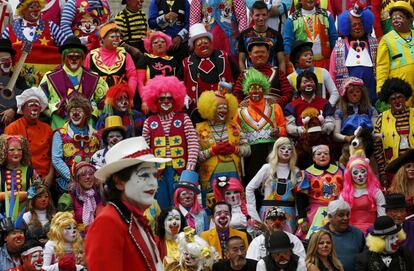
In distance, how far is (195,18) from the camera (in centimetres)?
1834

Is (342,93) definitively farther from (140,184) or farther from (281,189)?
(140,184)

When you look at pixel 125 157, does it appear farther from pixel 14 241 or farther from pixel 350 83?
pixel 350 83

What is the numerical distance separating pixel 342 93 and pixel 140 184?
27.9 ft

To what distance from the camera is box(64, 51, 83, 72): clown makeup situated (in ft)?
56.1

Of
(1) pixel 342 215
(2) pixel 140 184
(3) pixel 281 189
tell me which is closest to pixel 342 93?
(3) pixel 281 189

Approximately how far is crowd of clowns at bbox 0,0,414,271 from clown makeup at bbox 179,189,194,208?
1cm

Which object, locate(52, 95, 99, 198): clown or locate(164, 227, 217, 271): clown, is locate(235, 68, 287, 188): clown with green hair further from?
locate(164, 227, 217, 271): clown

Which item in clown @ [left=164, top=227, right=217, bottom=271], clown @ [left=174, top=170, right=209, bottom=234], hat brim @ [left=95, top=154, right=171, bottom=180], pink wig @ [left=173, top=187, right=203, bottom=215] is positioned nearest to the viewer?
hat brim @ [left=95, top=154, right=171, bottom=180]

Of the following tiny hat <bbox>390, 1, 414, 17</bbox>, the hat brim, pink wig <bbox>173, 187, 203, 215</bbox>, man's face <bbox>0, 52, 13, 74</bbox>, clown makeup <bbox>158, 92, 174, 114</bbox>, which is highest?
tiny hat <bbox>390, 1, 414, 17</bbox>

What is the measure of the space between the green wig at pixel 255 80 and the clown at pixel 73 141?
2.15 m

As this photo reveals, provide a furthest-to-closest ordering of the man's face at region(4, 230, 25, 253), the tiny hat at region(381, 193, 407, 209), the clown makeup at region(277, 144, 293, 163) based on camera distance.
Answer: the clown makeup at region(277, 144, 293, 163) < the tiny hat at region(381, 193, 407, 209) < the man's face at region(4, 230, 25, 253)

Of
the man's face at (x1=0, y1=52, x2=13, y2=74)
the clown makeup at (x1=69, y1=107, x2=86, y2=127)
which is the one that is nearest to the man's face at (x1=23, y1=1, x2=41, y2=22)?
the man's face at (x1=0, y1=52, x2=13, y2=74)

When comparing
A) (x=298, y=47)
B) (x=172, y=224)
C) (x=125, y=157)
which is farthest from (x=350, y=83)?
(x=125, y=157)

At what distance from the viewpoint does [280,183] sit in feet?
50.8
